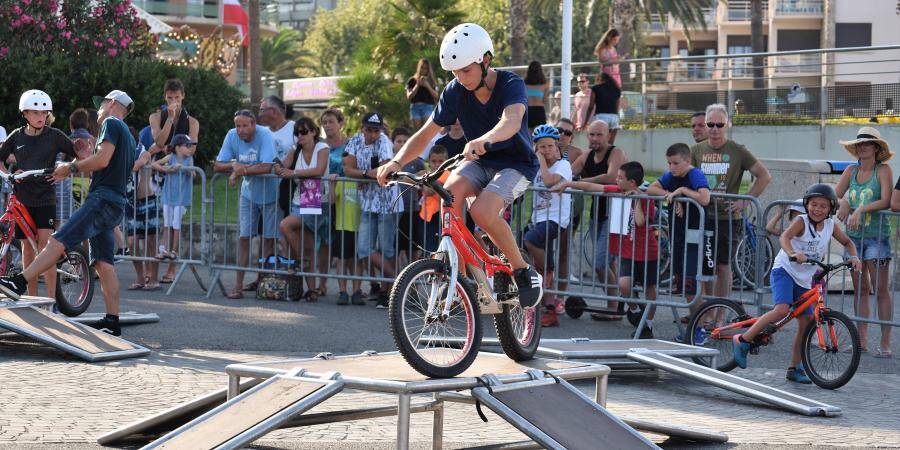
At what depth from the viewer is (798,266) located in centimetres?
968

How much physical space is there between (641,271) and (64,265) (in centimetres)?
538

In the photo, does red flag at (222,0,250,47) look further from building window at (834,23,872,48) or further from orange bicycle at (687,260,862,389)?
orange bicycle at (687,260,862,389)

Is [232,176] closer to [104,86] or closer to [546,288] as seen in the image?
[546,288]

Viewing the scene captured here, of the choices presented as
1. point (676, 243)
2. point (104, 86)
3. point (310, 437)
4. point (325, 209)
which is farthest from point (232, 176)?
point (104, 86)

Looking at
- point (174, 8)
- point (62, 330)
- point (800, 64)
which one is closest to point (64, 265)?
point (62, 330)

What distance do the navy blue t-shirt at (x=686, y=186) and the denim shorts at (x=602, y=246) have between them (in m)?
0.73

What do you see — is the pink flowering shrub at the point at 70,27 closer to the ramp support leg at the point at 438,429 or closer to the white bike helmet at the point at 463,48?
the white bike helmet at the point at 463,48

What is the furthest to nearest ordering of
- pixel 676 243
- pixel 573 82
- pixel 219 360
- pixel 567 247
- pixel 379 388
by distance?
pixel 573 82
pixel 567 247
pixel 676 243
pixel 219 360
pixel 379 388

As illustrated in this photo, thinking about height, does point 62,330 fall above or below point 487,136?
below

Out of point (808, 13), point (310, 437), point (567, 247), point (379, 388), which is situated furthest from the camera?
point (808, 13)

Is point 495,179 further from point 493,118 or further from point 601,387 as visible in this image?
point 601,387

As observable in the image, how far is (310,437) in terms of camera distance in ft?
24.0

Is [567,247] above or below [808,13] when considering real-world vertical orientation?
below

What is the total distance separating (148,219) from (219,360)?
481cm
